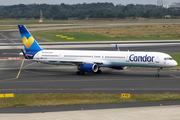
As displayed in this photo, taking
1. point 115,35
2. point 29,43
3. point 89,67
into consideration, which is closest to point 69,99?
point 89,67

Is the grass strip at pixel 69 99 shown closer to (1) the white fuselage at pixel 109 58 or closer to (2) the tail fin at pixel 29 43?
(1) the white fuselage at pixel 109 58

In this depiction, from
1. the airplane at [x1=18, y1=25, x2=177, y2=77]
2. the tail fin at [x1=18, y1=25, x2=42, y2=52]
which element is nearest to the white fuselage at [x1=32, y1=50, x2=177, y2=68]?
the airplane at [x1=18, y1=25, x2=177, y2=77]

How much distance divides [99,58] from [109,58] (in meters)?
1.83

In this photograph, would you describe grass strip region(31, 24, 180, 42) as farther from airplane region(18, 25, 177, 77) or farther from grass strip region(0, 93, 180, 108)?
grass strip region(0, 93, 180, 108)

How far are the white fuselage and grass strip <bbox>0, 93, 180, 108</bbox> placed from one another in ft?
48.3

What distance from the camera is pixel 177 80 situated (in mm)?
42125

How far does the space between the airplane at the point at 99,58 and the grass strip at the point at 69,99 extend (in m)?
14.7

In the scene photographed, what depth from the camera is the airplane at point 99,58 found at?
4553 centimetres

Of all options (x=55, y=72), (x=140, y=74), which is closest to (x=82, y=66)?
(x=55, y=72)

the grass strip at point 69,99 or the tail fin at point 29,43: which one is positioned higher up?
the tail fin at point 29,43

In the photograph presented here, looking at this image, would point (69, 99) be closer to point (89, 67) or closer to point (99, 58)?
point (89, 67)

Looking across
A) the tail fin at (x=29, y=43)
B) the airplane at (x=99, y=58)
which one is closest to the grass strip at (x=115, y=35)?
the tail fin at (x=29, y=43)

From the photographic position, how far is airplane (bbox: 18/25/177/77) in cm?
4553

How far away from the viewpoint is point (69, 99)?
30219mm
